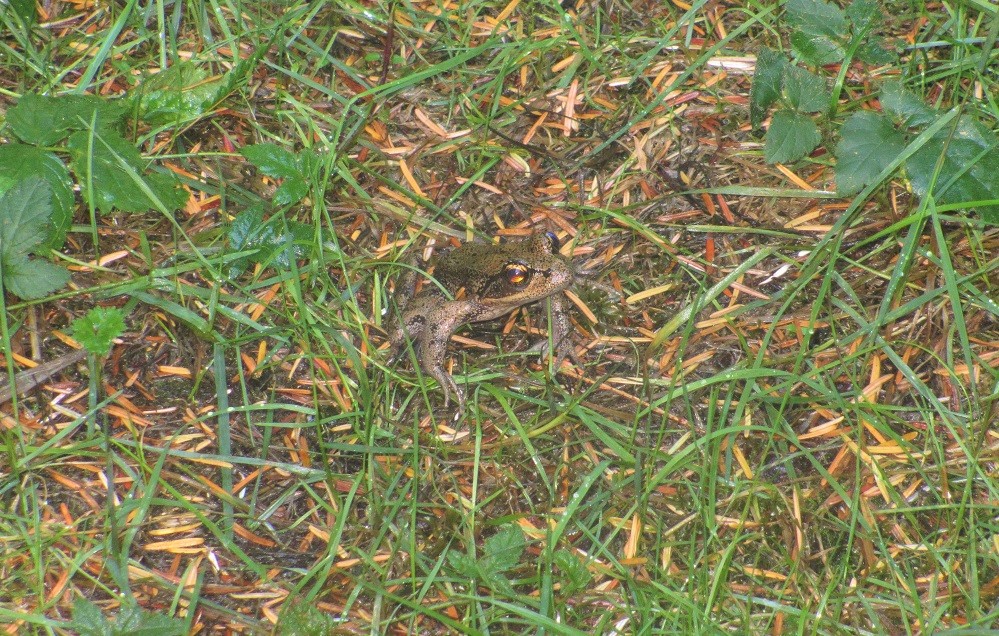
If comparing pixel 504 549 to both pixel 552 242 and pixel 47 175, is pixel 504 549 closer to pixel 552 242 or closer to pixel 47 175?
pixel 552 242

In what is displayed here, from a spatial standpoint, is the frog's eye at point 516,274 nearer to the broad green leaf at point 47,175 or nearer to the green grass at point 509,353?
the green grass at point 509,353

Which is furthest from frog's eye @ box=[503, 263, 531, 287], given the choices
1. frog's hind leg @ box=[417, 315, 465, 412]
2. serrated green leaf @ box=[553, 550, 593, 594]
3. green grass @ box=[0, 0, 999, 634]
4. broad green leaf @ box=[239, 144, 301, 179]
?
serrated green leaf @ box=[553, 550, 593, 594]

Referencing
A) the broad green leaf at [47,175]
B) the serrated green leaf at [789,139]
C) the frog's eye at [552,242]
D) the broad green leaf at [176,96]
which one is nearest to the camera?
the broad green leaf at [47,175]

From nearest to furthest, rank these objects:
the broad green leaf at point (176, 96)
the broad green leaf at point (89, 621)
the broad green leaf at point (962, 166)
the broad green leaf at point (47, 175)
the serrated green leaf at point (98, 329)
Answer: the broad green leaf at point (89, 621)
the broad green leaf at point (962, 166)
the serrated green leaf at point (98, 329)
the broad green leaf at point (47, 175)
the broad green leaf at point (176, 96)

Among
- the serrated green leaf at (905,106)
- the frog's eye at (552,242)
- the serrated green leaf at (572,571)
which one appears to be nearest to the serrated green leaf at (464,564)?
the serrated green leaf at (572,571)

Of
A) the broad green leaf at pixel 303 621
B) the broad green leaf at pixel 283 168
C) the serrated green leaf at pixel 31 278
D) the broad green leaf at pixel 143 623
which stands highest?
the broad green leaf at pixel 283 168

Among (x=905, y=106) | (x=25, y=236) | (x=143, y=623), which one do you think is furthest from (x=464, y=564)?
(x=905, y=106)

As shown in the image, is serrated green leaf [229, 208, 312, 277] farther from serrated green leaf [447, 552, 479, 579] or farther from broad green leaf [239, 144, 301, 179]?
serrated green leaf [447, 552, 479, 579]
